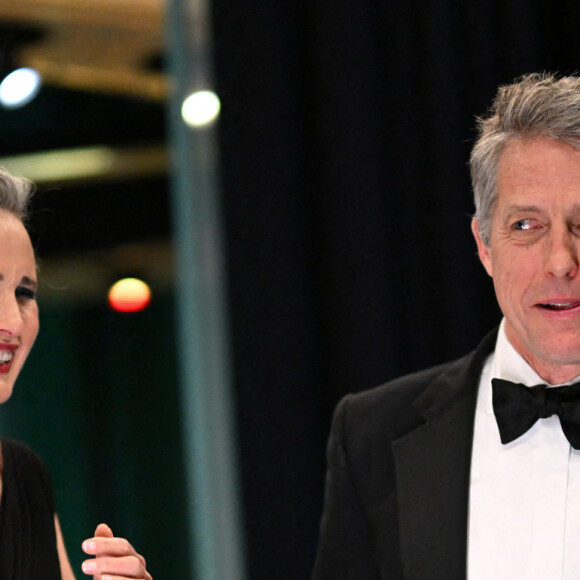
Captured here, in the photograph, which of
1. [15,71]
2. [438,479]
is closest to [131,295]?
[15,71]

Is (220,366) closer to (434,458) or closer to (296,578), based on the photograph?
(296,578)

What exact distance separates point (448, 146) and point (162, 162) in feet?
2.96

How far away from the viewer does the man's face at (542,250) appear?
6.39 ft

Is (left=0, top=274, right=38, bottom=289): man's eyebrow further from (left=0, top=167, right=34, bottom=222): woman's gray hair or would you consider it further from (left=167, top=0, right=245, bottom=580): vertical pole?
(left=167, top=0, right=245, bottom=580): vertical pole

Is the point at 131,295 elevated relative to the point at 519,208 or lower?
lower

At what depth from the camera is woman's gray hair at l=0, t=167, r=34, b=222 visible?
6.28 feet

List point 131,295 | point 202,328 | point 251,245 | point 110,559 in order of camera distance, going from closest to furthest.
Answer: point 110,559 < point 251,245 < point 202,328 < point 131,295

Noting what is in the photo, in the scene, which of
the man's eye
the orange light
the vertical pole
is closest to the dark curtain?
the vertical pole

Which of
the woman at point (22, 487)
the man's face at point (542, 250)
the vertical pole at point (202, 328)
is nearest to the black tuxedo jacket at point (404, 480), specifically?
the man's face at point (542, 250)

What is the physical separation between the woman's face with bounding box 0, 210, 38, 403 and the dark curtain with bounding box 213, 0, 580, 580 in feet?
3.94

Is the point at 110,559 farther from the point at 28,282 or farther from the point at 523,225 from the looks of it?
the point at 523,225

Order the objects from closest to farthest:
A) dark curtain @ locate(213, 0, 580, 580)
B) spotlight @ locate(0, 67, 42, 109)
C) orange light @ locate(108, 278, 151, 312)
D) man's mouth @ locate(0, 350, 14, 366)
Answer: man's mouth @ locate(0, 350, 14, 366)
dark curtain @ locate(213, 0, 580, 580)
spotlight @ locate(0, 67, 42, 109)
orange light @ locate(108, 278, 151, 312)

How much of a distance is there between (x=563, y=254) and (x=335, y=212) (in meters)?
1.22

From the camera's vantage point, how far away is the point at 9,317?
6.07 ft
